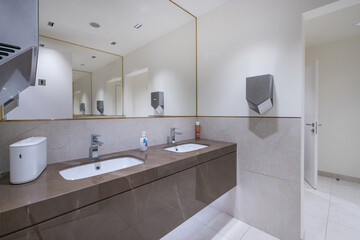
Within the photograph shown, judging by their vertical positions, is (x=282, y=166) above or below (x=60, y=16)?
below

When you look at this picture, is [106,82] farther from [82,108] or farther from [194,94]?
[194,94]

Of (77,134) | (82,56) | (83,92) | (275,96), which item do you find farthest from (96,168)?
(275,96)

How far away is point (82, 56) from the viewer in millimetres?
1301

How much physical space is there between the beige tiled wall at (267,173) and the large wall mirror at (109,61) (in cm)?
81

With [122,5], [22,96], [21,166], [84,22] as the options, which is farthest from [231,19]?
[21,166]

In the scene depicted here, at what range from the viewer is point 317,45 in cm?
317

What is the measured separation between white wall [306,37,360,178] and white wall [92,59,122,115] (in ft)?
11.9

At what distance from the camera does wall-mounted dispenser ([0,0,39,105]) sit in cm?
58

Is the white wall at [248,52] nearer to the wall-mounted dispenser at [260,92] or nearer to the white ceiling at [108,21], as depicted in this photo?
the wall-mounted dispenser at [260,92]

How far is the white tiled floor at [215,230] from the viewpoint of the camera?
1660mm

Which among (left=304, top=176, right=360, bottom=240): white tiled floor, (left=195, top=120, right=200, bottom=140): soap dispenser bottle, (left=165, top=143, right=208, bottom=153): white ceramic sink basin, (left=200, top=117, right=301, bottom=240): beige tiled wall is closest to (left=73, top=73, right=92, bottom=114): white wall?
(left=165, top=143, right=208, bottom=153): white ceramic sink basin

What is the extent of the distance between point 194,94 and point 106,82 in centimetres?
118

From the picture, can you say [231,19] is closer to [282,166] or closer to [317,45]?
[282,166]

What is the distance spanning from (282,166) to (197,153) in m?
0.85
